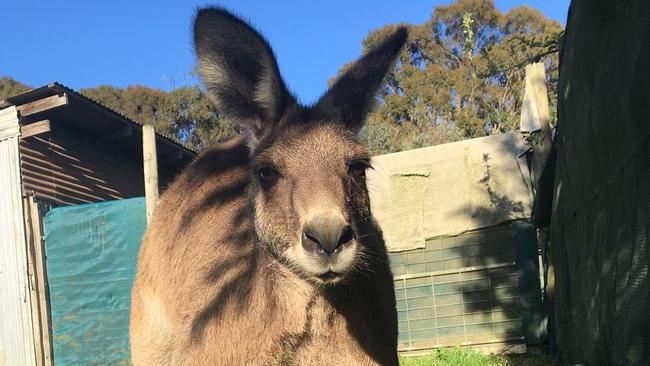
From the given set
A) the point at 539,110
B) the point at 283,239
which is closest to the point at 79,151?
the point at 539,110

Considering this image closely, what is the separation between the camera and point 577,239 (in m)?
4.72

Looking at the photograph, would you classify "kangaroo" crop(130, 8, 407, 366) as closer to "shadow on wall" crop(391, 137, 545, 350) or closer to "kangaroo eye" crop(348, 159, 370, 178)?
"kangaroo eye" crop(348, 159, 370, 178)

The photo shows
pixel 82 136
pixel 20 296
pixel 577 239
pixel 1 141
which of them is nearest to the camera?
pixel 577 239

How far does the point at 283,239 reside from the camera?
3.31 metres

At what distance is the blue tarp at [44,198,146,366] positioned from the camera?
31.6ft

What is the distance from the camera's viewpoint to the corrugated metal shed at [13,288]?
401 inches

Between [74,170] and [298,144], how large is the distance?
11.2 metres

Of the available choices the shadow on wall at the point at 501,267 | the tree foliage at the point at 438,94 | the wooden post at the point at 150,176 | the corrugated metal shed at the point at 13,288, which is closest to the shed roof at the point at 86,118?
the corrugated metal shed at the point at 13,288

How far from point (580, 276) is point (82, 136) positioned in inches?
473

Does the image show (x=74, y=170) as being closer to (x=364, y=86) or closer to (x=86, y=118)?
(x=86, y=118)

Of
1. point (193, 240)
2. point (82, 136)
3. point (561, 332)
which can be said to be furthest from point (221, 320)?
point (82, 136)

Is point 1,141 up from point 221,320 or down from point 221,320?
up

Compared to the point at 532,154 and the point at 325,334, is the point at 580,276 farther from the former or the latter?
the point at 532,154

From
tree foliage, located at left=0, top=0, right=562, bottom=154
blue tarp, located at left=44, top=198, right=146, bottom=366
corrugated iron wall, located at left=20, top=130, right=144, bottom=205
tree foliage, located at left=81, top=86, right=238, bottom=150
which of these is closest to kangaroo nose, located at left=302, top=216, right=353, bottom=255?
blue tarp, located at left=44, top=198, right=146, bottom=366
